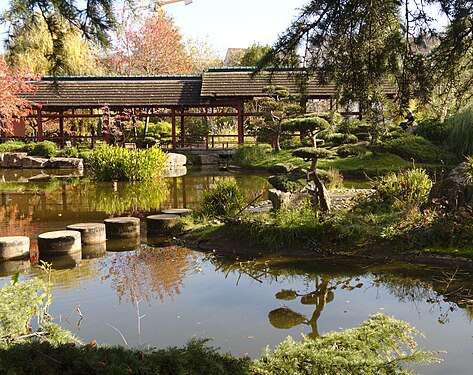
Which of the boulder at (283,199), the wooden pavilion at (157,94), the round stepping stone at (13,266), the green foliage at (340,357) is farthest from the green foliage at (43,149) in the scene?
the green foliage at (340,357)

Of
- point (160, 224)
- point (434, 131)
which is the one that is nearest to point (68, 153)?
point (434, 131)

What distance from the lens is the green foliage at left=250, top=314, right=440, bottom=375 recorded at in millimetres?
3041

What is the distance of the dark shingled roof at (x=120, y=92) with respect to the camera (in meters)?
24.0

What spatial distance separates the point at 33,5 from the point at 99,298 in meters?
2.87

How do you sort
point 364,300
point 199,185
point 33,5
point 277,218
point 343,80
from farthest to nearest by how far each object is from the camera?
point 199,185 < point 277,218 < point 364,300 < point 343,80 < point 33,5

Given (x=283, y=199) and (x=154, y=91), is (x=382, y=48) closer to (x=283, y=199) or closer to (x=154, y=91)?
(x=283, y=199)

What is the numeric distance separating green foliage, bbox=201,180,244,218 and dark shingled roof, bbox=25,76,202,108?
15.7 meters

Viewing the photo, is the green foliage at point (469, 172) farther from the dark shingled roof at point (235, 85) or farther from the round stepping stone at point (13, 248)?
the dark shingled roof at point (235, 85)

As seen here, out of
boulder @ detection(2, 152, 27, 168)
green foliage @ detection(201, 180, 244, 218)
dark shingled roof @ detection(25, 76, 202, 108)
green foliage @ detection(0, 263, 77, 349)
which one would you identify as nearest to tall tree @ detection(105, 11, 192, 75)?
dark shingled roof @ detection(25, 76, 202, 108)

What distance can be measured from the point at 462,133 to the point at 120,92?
1442cm

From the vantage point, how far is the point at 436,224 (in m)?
6.79

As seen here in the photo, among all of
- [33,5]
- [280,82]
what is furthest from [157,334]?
[280,82]

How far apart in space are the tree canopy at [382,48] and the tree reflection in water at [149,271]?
8.57 feet

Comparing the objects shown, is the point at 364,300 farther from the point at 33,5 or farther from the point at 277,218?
the point at 33,5
